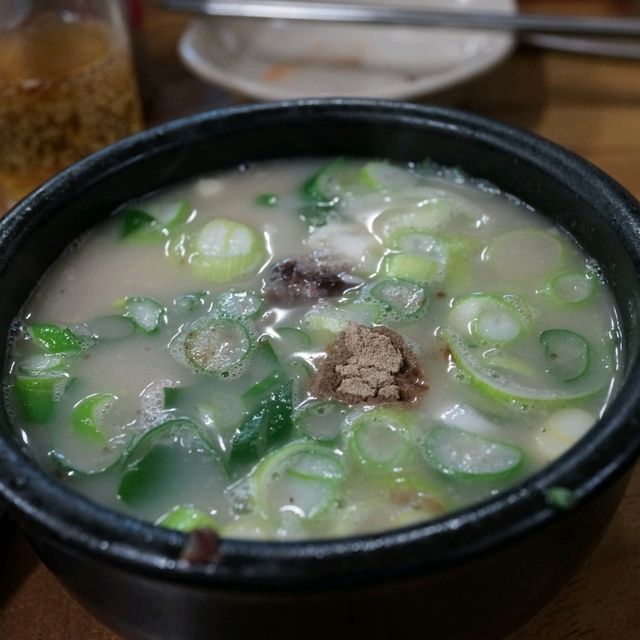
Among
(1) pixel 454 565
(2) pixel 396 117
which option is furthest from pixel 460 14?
(1) pixel 454 565

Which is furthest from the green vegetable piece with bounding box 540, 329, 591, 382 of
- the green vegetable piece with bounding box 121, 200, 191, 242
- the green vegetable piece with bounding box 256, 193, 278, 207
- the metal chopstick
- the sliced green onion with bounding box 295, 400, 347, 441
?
the metal chopstick

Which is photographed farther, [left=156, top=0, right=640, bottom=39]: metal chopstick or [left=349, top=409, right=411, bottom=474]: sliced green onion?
[left=156, top=0, right=640, bottom=39]: metal chopstick

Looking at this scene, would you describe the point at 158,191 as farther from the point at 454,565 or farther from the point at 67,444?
the point at 454,565

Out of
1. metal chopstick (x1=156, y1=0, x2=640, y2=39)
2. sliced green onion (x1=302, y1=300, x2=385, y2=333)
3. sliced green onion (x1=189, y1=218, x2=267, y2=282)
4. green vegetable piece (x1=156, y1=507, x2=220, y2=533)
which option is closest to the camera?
green vegetable piece (x1=156, y1=507, x2=220, y2=533)

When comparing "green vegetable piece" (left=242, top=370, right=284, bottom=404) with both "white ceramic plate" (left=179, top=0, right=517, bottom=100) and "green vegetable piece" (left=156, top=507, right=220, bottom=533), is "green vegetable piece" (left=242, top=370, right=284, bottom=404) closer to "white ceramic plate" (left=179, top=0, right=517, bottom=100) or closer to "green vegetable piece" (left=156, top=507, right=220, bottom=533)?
"green vegetable piece" (left=156, top=507, right=220, bottom=533)

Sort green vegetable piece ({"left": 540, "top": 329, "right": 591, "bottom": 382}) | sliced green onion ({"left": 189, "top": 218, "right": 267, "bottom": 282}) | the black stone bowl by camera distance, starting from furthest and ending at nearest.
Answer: sliced green onion ({"left": 189, "top": 218, "right": 267, "bottom": 282}) < green vegetable piece ({"left": 540, "top": 329, "right": 591, "bottom": 382}) < the black stone bowl

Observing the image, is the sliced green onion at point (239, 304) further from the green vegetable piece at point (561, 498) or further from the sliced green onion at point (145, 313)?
the green vegetable piece at point (561, 498)

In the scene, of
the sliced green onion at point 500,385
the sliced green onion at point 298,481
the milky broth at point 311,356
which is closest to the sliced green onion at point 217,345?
the milky broth at point 311,356
